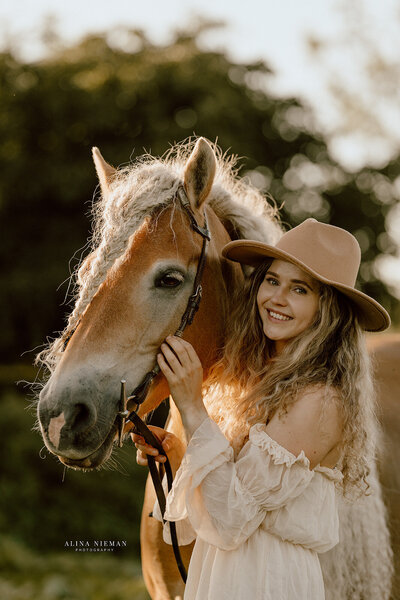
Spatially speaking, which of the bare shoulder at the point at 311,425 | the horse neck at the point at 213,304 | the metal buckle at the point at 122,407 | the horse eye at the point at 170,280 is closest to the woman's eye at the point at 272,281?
the horse neck at the point at 213,304

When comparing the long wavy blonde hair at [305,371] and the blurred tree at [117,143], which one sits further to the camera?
the blurred tree at [117,143]

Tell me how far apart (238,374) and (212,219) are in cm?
68

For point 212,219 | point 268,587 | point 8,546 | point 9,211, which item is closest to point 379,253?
point 9,211

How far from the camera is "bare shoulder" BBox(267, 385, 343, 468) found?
7.09 ft

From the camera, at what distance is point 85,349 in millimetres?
2195

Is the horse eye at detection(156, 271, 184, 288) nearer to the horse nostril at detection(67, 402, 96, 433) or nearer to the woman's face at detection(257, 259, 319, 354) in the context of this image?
the woman's face at detection(257, 259, 319, 354)

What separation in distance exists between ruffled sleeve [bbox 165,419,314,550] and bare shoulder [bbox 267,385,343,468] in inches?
1.9

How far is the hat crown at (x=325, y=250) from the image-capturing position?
2.40 m

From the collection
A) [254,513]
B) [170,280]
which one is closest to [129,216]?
[170,280]

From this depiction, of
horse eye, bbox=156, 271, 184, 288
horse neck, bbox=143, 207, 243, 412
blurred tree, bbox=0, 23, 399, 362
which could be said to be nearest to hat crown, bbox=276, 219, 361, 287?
horse neck, bbox=143, 207, 243, 412

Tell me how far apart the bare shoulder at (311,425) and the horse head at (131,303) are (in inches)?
19.4

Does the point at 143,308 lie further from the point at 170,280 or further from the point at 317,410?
the point at 317,410

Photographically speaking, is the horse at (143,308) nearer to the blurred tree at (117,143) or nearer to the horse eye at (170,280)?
the horse eye at (170,280)

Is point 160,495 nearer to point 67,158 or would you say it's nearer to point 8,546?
point 8,546
